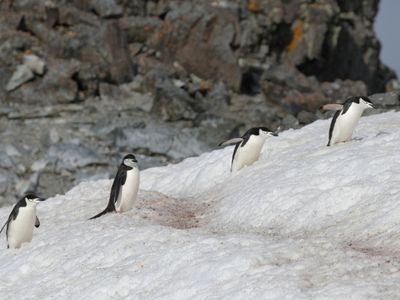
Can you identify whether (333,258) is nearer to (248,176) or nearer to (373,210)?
(373,210)

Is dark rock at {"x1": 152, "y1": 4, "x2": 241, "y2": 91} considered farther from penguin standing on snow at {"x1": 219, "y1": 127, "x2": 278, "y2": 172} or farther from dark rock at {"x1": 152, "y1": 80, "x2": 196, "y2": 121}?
penguin standing on snow at {"x1": 219, "y1": 127, "x2": 278, "y2": 172}

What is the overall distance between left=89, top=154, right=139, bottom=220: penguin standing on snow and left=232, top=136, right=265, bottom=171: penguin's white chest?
132 inches

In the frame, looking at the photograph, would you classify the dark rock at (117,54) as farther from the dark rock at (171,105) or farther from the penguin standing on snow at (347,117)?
the penguin standing on snow at (347,117)

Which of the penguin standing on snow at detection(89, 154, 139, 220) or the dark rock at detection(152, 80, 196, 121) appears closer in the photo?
the penguin standing on snow at detection(89, 154, 139, 220)

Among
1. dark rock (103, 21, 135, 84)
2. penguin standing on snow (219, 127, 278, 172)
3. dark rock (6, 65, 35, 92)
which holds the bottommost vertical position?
dark rock (6, 65, 35, 92)

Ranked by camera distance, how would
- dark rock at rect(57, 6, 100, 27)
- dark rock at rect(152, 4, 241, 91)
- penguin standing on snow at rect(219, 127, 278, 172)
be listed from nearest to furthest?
penguin standing on snow at rect(219, 127, 278, 172), dark rock at rect(57, 6, 100, 27), dark rock at rect(152, 4, 241, 91)

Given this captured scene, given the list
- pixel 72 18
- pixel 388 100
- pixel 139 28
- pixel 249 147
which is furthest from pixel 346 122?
pixel 72 18

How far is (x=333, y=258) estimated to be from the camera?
13.0 meters

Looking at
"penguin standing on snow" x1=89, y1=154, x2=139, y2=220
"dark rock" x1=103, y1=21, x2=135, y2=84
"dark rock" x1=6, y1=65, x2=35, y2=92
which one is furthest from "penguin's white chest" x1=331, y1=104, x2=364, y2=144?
"dark rock" x1=103, y1=21, x2=135, y2=84

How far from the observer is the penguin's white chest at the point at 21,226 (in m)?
17.2

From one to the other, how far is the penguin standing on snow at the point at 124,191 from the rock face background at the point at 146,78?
1736 centimetres

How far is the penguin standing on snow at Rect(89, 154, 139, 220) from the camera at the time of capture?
18.2m

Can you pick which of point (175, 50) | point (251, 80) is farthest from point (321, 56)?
point (175, 50)

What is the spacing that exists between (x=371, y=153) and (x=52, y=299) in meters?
7.15
